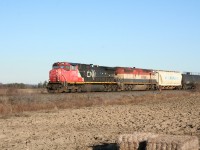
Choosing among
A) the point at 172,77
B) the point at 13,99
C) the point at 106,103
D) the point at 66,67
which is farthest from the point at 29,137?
the point at 172,77

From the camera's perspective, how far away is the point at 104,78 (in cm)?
4412

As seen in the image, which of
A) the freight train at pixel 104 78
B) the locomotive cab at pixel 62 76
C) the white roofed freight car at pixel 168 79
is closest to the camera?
the locomotive cab at pixel 62 76

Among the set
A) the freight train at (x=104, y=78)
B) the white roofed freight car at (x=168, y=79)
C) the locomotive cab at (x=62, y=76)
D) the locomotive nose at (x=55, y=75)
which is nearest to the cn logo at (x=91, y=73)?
the freight train at (x=104, y=78)

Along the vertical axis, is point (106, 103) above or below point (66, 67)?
below

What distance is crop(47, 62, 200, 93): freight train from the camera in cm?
3766

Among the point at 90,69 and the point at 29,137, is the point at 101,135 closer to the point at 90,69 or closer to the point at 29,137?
the point at 29,137

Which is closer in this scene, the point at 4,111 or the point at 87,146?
the point at 87,146

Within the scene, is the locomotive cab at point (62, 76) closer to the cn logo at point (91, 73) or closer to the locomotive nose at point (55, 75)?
the locomotive nose at point (55, 75)

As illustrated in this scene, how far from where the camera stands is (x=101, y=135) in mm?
11617

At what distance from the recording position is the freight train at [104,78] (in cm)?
3766

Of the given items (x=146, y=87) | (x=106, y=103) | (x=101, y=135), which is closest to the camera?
(x=101, y=135)

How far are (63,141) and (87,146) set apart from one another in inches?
49.2

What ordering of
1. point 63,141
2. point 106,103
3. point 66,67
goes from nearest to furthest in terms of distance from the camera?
point 63,141, point 106,103, point 66,67

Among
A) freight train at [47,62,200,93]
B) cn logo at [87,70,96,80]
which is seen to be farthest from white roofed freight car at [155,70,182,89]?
cn logo at [87,70,96,80]
